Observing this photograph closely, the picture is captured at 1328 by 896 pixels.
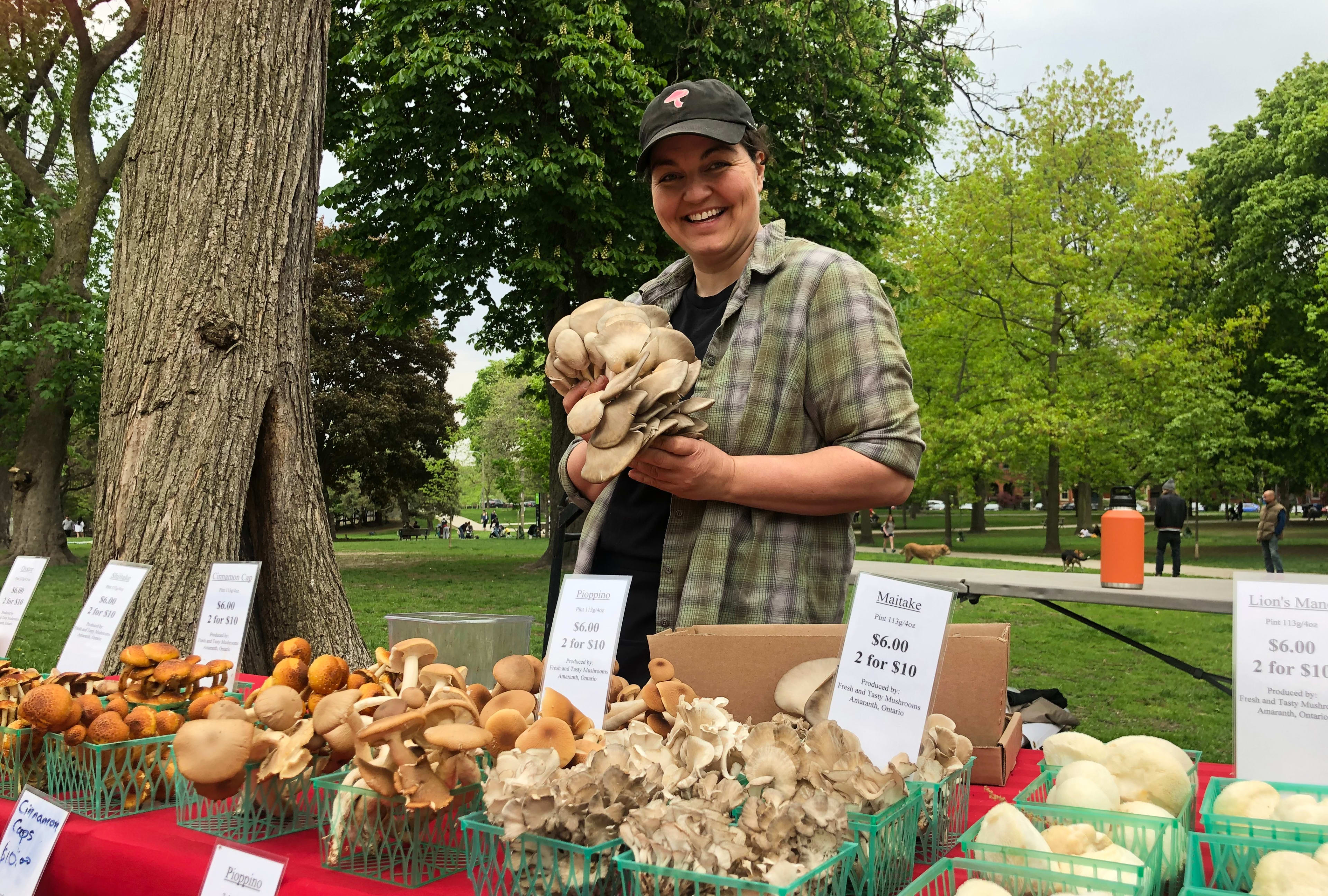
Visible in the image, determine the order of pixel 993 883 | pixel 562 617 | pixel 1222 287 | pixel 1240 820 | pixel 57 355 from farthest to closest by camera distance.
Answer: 1. pixel 1222 287
2. pixel 57 355
3. pixel 562 617
4. pixel 1240 820
5. pixel 993 883

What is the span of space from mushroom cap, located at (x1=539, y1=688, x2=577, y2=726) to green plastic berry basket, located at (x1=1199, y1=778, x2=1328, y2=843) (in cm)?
80

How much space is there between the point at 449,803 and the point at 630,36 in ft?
39.1

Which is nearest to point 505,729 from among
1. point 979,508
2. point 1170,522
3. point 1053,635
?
point 1053,635

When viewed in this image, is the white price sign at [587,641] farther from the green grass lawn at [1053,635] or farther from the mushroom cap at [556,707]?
the green grass lawn at [1053,635]

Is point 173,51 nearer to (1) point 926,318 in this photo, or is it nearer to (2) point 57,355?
(2) point 57,355

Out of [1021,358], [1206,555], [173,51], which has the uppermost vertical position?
[1021,358]

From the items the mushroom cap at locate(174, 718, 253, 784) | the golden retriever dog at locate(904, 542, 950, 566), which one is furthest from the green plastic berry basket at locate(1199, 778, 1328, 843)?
the golden retriever dog at locate(904, 542, 950, 566)

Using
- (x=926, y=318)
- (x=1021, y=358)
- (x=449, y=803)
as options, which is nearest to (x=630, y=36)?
(x=449, y=803)

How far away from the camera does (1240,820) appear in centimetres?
103

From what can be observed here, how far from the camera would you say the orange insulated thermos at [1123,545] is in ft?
13.2

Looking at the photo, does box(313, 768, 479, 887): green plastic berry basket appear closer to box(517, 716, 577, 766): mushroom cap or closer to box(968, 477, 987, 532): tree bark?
box(517, 716, 577, 766): mushroom cap

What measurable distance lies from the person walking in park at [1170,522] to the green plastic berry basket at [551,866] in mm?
17041

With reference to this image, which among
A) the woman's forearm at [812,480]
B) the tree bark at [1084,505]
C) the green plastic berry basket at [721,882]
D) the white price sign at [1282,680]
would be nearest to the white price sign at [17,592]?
the woman's forearm at [812,480]

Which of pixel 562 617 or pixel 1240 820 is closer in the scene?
pixel 1240 820
